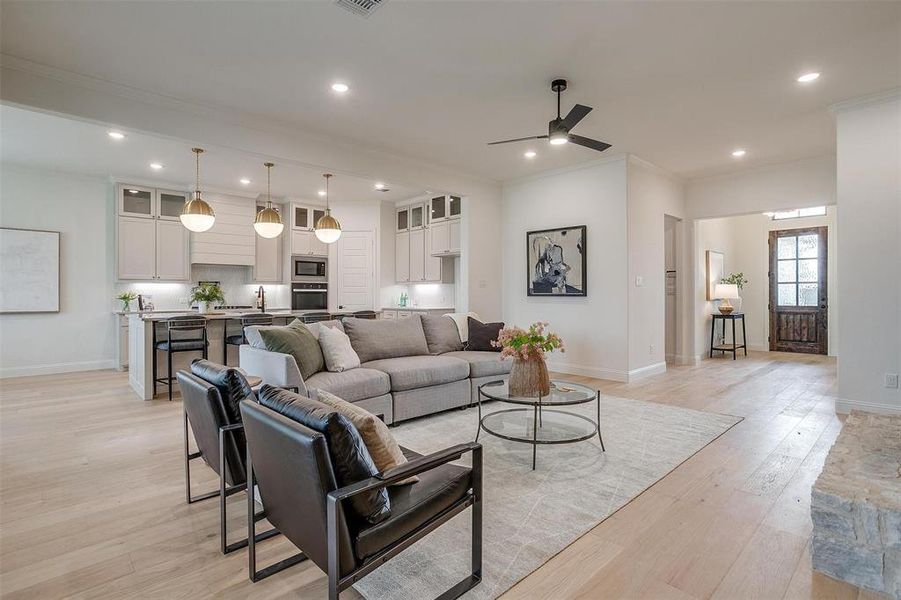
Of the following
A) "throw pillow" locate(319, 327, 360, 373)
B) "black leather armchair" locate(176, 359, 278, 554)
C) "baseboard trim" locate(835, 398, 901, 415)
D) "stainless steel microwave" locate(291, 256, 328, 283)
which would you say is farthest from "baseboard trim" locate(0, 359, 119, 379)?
"baseboard trim" locate(835, 398, 901, 415)

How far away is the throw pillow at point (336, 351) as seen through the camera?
12.2ft

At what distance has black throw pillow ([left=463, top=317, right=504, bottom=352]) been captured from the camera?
15.8ft

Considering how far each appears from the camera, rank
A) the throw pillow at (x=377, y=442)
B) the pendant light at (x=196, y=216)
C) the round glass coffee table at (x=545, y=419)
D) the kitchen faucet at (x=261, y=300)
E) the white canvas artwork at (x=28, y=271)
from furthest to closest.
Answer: the kitchen faucet at (x=261, y=300), the white canvas artwork at (x=28, y=271), the pendant light at (x=196, y=216), the round glass coffee table at (x=545, y=419), the throw pillow at (x=377, y=442)

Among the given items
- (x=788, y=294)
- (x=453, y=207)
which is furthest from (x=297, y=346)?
(x=788, y=294)

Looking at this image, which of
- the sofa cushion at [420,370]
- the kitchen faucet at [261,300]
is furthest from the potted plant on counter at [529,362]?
the kitchen faucet at [261,300]

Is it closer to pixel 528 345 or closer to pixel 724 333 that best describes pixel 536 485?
pixel 528 345

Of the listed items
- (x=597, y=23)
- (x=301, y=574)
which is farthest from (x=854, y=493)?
(x=597, y=23)

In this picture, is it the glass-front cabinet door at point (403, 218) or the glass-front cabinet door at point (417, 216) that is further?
the glass-front cabinet door at point (403, 218)

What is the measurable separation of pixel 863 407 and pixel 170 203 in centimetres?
919

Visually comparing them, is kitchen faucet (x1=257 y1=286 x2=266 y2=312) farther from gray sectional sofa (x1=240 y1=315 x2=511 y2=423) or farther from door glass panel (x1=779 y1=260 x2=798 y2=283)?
door glass panel (x1=779 y1=260 x2=798 y2=283)

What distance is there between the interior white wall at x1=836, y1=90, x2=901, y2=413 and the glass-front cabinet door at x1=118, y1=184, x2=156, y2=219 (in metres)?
8.82

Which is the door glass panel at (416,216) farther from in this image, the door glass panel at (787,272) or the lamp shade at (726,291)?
the door glass panel at (787,272)

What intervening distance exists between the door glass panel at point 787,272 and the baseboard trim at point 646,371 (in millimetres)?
4043

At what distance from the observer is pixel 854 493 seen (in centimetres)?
191
